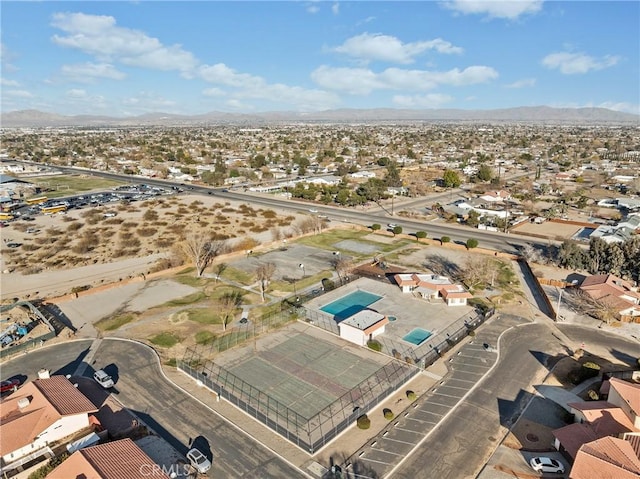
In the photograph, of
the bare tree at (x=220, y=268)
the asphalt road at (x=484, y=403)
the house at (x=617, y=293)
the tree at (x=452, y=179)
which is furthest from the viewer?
the tree at (x=452, y=179)

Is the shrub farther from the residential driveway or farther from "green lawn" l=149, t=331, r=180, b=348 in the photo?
"green lawn" l=149, t=331, r=180, b=348

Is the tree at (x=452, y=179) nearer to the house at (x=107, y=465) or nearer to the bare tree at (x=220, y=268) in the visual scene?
the bare tree at (x=220, y=268)

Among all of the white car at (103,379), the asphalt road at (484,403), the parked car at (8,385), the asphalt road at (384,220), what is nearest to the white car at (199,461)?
the asphalt road at (484,403)

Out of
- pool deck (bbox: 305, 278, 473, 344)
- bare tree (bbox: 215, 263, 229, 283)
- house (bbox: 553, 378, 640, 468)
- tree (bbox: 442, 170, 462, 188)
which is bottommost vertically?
pool deck (bbox: 305, 278, 473, 344)

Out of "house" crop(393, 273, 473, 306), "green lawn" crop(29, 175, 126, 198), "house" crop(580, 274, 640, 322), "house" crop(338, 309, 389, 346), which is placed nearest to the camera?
"house" crop(338, 309, 389, 346)

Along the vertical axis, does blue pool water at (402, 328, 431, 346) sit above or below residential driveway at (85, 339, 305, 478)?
below

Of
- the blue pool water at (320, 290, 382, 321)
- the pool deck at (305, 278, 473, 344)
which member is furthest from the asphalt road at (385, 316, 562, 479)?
the blue pool water at (320, 290, 382, 321)

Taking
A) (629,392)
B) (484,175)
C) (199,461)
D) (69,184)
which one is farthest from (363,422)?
(69,184)
